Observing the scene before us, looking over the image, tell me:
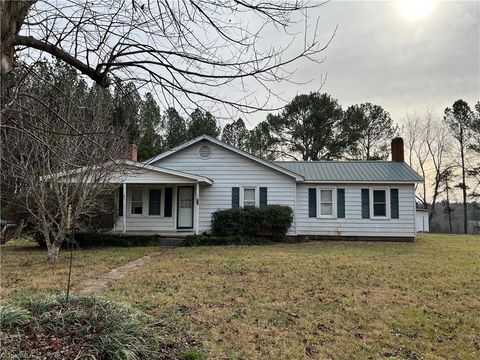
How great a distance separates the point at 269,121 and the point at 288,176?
19.6 metres

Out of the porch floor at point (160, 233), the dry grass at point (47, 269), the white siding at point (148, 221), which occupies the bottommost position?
the dry grass at point (47, 269)

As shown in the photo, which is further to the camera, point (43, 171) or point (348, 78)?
point (43, 171)

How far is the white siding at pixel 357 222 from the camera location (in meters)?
18.6

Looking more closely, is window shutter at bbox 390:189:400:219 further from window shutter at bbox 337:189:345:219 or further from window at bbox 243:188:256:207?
window at bbox 243:188:256:207

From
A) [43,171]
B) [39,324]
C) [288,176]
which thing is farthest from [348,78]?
[288,176]

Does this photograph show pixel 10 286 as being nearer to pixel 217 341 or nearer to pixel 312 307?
pixel 217 341

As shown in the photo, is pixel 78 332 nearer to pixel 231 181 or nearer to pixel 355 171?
pixel 231 181

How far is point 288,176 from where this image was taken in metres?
18.2

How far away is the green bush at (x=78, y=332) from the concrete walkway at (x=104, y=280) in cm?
246

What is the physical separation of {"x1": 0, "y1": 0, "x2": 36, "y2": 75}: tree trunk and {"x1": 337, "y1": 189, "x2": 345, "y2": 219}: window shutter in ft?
56.6

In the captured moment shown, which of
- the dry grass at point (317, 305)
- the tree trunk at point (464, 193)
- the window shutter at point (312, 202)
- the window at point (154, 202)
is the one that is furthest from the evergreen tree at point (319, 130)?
the dry grass at point (317, 305)

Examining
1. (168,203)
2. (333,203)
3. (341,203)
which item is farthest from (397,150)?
(168,203)

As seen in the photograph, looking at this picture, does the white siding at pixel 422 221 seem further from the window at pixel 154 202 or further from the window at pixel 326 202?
the window at pixel 154 202

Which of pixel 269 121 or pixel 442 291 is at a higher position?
pixel 269 121
